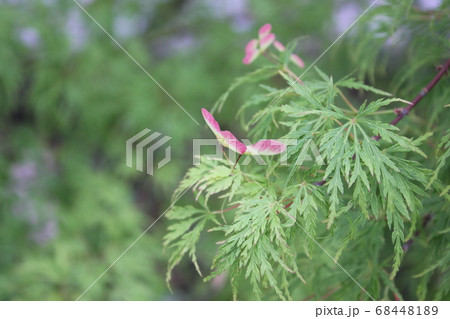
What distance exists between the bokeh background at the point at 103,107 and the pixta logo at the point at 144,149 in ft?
0.10

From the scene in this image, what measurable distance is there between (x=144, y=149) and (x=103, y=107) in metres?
0.24

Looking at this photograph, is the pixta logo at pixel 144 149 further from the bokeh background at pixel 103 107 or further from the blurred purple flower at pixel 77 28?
the blurred purple flower at pixel 77 28

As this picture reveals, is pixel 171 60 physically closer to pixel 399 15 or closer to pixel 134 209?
pixel 134 209

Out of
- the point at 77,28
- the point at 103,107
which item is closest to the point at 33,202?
the point at 103,107

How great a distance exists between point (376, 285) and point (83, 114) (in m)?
1.45

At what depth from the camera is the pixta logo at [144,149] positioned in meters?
1.80

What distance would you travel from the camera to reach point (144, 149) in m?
1.89

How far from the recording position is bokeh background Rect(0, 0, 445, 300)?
1.75 m

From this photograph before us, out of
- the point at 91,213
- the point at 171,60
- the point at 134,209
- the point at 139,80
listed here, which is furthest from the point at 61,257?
the point at 171,60

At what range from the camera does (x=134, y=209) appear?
73.4 inches

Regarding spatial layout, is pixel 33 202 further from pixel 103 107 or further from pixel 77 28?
pixel 77 28

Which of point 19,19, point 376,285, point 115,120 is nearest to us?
point 376,285

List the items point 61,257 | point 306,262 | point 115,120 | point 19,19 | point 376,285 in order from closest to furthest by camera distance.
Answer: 1. point 376,285
2. point 306,262
3. point 61,257
4. point 19,19
5. point 115,120
